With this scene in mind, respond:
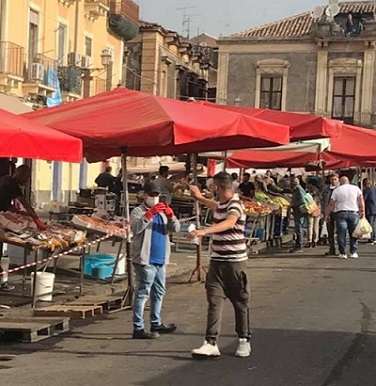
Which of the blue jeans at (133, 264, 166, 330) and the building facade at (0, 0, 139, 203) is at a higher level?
the building facade at (0, 0, 139, 203)

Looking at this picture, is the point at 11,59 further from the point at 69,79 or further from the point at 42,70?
the point at 69,79

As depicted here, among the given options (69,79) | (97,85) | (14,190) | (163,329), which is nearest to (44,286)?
(14,190)

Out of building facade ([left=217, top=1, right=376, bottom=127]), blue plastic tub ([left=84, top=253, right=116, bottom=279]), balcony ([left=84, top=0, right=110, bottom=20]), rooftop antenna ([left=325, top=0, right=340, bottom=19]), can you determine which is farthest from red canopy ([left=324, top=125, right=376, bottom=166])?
rooftop antenna ([left=325, top=0, right=340, bottom=19])

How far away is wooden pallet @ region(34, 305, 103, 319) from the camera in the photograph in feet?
33.0

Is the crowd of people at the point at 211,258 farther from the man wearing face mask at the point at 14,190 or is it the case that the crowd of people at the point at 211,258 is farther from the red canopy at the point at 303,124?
the red canopy at the point at 303,124

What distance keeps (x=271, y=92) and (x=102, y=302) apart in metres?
43.3

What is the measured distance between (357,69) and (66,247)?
139 feet

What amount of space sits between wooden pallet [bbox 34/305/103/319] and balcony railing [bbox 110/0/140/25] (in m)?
26.4

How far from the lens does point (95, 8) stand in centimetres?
3247

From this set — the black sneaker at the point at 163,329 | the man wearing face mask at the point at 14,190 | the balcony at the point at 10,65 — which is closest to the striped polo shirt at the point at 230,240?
the black sneaker at the point at 163,329

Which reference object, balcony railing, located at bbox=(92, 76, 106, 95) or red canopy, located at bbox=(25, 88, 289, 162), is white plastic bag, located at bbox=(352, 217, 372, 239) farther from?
balcony railing, located at bbox=(92, 76, 106, 95)

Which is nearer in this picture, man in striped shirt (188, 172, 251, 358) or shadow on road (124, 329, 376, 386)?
shadow on road (124, 329, 376, 386)

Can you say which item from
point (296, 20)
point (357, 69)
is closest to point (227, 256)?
point (357, 69)

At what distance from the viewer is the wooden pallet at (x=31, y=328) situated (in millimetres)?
8875
